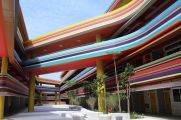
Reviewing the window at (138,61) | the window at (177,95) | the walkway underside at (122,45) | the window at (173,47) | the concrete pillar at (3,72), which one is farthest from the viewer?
the window at (138,61)

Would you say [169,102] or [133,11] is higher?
[133,11]

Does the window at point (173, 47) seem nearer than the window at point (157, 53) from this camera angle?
Yes

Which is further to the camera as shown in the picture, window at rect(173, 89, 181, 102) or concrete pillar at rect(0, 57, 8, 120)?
concrete pillar at rect(0, 57, 8, 120)

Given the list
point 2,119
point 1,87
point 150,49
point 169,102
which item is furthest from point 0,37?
point 169,102

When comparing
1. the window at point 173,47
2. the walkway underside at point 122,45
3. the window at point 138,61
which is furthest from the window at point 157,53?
the window at point 138,61

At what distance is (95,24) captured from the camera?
2698 cm

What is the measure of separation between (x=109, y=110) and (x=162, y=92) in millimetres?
7293

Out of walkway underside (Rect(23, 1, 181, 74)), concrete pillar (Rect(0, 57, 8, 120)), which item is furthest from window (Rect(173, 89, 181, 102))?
concrete pillar (Rect(0, 57, 8, 120))

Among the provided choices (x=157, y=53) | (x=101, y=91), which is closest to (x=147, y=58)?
(x=157, y=53)

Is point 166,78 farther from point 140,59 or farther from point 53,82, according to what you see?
point 53,82

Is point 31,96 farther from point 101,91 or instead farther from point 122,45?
point 122,45

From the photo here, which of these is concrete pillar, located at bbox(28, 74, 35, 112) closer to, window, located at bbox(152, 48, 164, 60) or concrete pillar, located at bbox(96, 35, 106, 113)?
concrete pillar, located at bbox(96, 35, 106, 113)

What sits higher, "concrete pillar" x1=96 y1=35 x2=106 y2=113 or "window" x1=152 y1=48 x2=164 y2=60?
"window" x1=152 y1=48 x2=164 y2=60

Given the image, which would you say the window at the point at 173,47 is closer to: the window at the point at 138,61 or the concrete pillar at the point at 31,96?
the window at the point at 138,61
